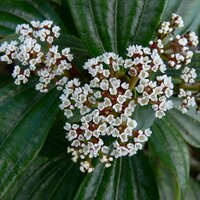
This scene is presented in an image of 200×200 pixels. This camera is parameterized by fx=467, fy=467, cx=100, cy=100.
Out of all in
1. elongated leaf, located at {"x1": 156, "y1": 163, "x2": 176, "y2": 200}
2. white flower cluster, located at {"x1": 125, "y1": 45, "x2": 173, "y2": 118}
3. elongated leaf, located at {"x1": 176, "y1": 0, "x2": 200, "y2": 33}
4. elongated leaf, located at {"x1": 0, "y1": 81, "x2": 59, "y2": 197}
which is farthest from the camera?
elongated leaf, located at {"x1": 156, "y1": 163, "x2": 176, "y2": 200}

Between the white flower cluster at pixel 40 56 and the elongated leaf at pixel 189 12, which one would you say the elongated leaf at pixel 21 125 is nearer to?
the white flower cluster at pixel 40 56

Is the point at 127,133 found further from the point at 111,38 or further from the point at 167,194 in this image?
the point at 167,194

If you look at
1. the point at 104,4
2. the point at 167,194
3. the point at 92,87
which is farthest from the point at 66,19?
the point at 167,194

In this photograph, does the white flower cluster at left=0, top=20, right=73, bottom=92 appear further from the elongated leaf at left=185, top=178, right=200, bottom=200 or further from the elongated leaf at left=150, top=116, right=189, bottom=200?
the elongated leaf at left=185, top=178, right=200, bottom=200

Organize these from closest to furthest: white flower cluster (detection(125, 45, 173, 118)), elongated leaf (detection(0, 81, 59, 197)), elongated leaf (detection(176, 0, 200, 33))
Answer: white flower cluster (detection(125, 45, 173, 118)) → elongated leaf (detection(0, 81, 59, 197)) → elongated leaf (detection(176, 0, 200, 33))

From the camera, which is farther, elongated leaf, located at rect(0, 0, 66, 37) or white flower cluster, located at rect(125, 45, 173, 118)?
elongated leaf, located at rect(0, 0, 66, 37)

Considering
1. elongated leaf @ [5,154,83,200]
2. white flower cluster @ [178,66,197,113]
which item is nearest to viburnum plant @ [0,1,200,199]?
white flower cluster @ [178,66,197,113]

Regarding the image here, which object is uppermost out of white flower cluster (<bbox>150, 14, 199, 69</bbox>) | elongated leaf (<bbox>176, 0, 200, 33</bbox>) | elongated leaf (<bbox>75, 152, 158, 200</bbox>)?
elongated leaf (<bbox>176, 0, 200, 33</bbox>)

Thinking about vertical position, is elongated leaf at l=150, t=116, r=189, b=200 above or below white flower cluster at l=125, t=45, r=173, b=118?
below
